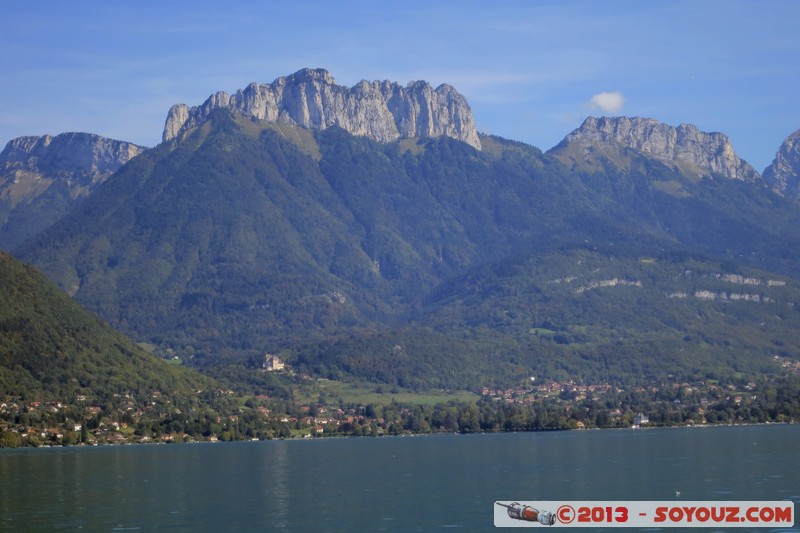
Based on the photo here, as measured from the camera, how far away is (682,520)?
71.1 m

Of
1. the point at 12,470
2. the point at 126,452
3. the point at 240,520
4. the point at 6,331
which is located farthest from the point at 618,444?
the point at 6,331

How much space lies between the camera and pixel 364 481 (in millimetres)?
105875

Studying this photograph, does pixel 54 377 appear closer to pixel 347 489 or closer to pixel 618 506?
pixel 347 489

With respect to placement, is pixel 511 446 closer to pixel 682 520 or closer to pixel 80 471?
pixel 80 471

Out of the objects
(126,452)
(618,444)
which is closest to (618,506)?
(618,444)

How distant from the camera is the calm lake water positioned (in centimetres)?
8094

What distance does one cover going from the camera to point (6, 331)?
628ft

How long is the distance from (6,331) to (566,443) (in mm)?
84436

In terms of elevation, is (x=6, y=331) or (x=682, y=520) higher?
(x=6, y=331)

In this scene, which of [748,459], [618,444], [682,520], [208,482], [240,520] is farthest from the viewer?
[618,444]

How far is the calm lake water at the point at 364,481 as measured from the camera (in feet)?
266

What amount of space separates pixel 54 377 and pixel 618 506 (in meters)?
132

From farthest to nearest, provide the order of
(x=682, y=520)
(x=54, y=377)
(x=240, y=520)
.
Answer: (x=54, y=377) < (x=240, y=520) < (x=682, y=520)

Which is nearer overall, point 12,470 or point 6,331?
point 12,470
